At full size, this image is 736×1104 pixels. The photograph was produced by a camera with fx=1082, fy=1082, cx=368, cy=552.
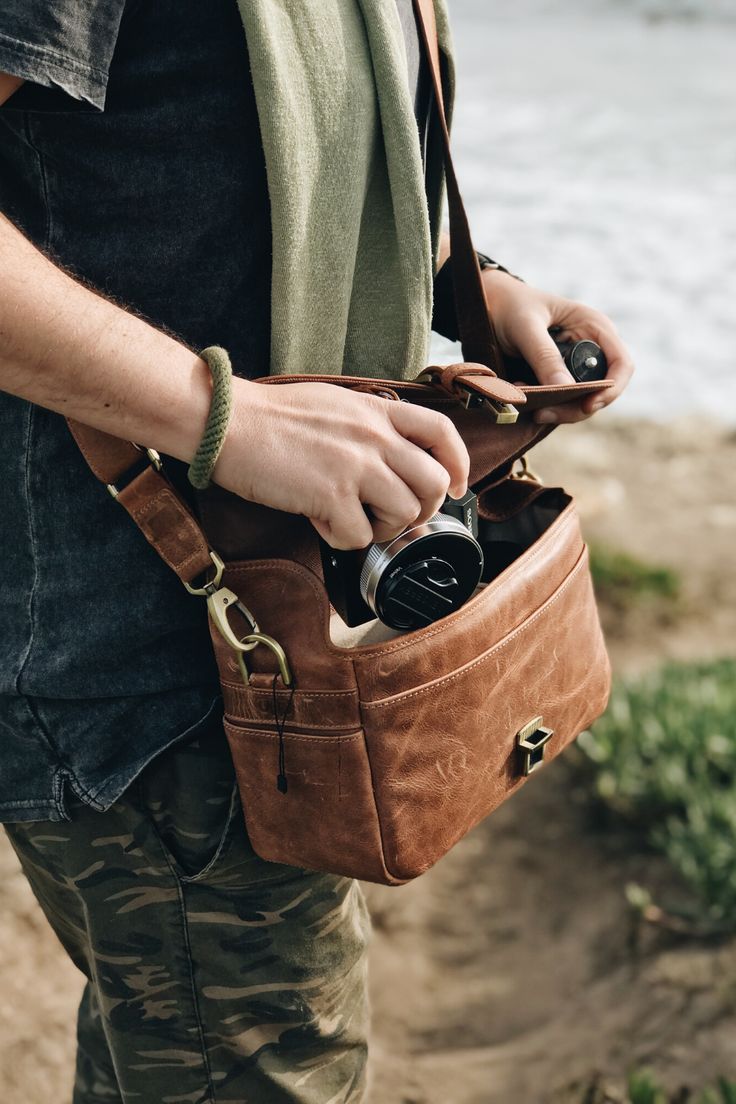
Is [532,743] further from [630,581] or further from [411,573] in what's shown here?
[630,581]

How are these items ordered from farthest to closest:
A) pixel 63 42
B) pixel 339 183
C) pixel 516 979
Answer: pixel 516 979, pixel 339 183, pixel 63 42

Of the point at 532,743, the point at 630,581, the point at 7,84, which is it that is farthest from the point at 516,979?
the point at 7,84

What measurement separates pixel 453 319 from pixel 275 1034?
960 mm

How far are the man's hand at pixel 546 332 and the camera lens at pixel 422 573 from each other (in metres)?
0.29

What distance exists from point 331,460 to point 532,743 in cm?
46

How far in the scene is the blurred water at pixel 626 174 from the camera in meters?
7.94

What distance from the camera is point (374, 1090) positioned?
2.58m

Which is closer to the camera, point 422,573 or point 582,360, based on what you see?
point 422,573

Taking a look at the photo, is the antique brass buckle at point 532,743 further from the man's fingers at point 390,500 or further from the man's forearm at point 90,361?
the man's forearm at point 90,361

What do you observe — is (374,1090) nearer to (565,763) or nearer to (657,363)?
(565,763)

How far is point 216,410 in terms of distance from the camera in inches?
38.9

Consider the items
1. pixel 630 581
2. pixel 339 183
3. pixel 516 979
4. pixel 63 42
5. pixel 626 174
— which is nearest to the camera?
pixel 63 42

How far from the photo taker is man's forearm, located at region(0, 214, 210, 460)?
0.93m

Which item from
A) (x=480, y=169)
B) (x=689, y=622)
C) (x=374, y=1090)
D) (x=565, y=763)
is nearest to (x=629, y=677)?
(x=565, y=763)
